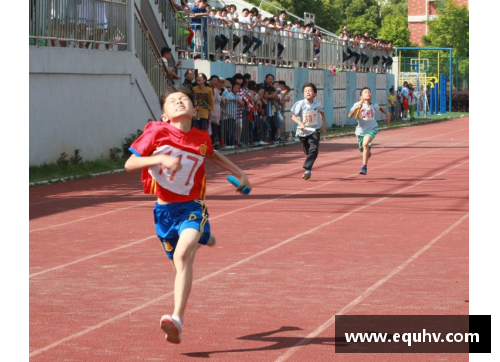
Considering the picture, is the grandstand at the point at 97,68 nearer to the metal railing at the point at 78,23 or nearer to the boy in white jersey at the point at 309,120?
the metal railing at the point at 78,23

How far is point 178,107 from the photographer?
719 cm

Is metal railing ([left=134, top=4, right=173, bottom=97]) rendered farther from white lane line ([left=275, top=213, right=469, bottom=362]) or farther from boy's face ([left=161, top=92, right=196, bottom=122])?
boy's face ([left=161, top=92, right=196, bottom=122])

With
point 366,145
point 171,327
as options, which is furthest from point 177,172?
point 366,145

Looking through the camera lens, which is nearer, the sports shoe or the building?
the sports shoe

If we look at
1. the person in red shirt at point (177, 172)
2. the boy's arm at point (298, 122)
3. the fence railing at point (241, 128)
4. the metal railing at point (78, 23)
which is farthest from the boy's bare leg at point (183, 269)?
the fence railing at point (241, 128)

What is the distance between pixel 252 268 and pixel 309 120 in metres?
9.88

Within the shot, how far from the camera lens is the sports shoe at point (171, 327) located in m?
6.47

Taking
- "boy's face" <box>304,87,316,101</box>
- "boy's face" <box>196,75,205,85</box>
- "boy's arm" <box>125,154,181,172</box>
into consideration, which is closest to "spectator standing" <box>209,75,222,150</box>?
"boy's face" <box>196,75,205,85</box>

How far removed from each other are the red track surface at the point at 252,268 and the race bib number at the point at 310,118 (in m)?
1.46

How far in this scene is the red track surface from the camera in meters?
7.20

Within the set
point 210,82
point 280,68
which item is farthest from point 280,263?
point 280,68

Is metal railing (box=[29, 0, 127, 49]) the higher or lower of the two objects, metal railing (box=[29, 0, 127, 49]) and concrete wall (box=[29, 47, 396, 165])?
the higher

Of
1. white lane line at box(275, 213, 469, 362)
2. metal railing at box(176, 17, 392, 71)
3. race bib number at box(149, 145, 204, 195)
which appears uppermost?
metal railing at box(176, 17, 392, 71)

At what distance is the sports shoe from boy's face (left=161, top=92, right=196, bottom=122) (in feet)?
4.86
